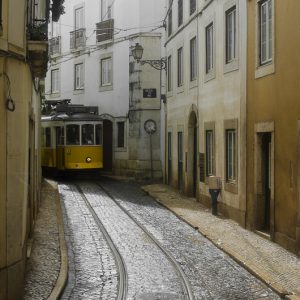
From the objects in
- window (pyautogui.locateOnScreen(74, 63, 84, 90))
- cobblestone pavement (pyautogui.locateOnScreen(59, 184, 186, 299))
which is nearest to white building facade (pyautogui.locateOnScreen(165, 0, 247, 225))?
cobblestone pavement (pyautogui.locateOnScreen(59, 184, 186, 299))

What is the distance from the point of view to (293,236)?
A: 10.3 meters

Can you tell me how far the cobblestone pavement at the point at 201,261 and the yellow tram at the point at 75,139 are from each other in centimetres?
821

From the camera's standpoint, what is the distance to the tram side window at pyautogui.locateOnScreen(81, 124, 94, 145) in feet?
82.6

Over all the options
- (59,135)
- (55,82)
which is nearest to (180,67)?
(59,135)

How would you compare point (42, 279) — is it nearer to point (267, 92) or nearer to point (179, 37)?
point (267, 92)

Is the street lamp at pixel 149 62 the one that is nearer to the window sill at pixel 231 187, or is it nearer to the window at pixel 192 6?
the window at pixel 192 6

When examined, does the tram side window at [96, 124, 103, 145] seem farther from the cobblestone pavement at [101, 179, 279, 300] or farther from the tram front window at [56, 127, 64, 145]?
the cobblestone pavement at [101, 179, 279, 300]

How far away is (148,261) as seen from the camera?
398 inches

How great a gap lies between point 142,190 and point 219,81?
26.1 ft

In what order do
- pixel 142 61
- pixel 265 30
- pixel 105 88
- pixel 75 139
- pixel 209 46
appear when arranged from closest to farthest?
pixel 265 30
pixel 209 46
pixel 142 61
pixel 75 139
pixel 105 88

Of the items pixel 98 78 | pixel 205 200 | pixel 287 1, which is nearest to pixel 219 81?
pixel 205 200

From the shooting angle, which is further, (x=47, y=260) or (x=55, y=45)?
(x=55, y=45)

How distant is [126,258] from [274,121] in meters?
3.66

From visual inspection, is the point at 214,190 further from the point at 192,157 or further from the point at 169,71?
the point at 169,71
